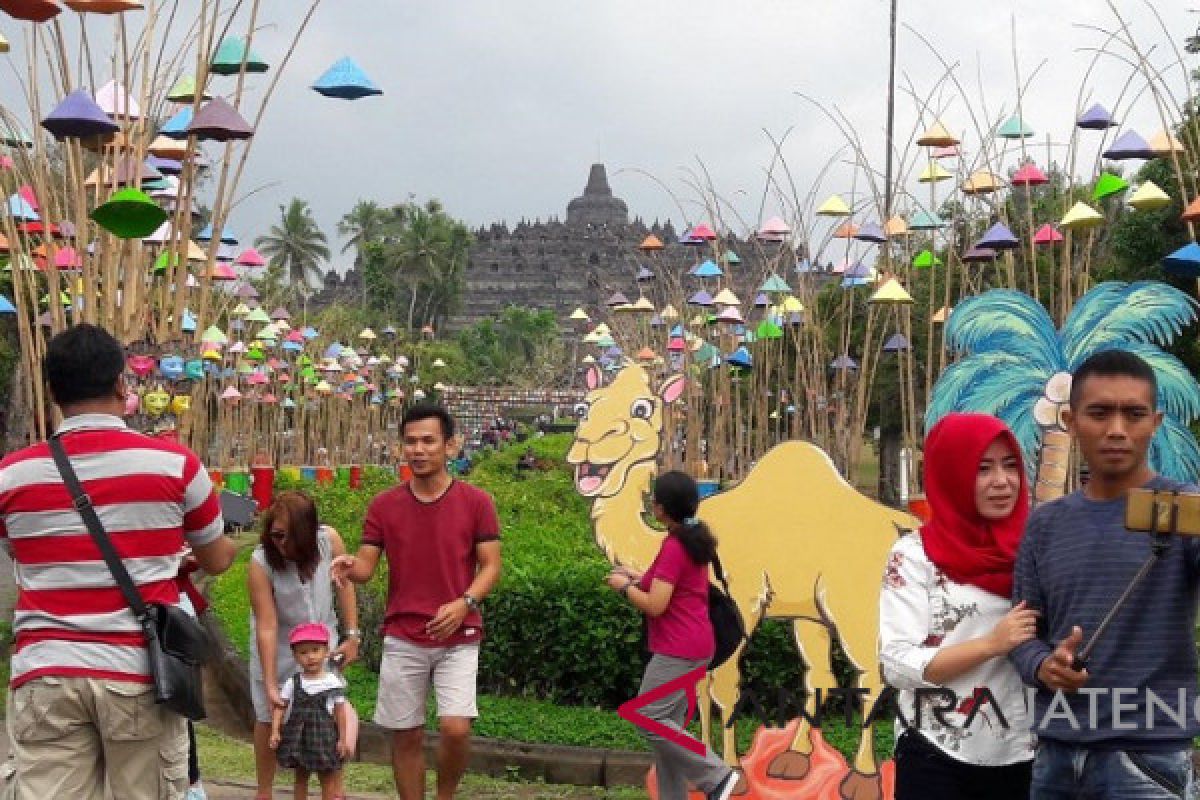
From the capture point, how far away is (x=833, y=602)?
5.02 meters

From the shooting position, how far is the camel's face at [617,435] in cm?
548

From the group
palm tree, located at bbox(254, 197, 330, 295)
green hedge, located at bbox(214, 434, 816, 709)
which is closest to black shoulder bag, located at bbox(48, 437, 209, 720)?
green hedge, located at bbox(214, 434, 816, 709)

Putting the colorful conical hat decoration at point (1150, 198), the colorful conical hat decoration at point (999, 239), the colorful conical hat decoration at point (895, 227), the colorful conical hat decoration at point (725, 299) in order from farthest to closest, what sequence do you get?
1. the colorful conical hat decoration at point (725, 299)
2. the colorful conical hat decoration at point (895, 227)
3. the colorful conical hat decoration at point (999, 239)
4. the colorful conical hat decoration at point (1150, 198)

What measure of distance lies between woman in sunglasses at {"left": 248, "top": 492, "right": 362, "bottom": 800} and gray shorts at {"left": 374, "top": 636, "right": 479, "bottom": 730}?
26 centimetres

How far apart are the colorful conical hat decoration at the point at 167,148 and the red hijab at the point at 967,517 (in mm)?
3890

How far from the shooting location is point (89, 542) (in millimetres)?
2879

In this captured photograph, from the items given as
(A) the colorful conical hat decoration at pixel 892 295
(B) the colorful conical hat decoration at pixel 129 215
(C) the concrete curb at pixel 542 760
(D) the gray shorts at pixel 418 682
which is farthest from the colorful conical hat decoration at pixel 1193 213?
(B) the colorful conical hat decoration at pixel 129 215

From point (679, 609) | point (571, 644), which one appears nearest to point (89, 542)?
point (679, 609)

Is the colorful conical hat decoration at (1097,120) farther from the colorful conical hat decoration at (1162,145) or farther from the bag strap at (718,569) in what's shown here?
the bag strap at (718,569)

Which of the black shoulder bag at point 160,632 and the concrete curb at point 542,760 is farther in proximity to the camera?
the concrete curb at point 542,760

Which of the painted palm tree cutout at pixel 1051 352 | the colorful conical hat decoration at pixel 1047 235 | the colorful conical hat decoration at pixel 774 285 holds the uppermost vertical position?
the colorful conical hat decoration at pixel 774 285

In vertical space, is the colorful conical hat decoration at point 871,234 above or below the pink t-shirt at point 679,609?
above

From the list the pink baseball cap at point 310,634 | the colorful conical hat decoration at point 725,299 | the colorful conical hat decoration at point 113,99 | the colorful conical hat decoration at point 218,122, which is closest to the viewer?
the pink baseball cap at point 310,634

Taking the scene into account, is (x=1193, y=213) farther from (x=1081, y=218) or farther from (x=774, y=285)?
(x=774, y=285)
